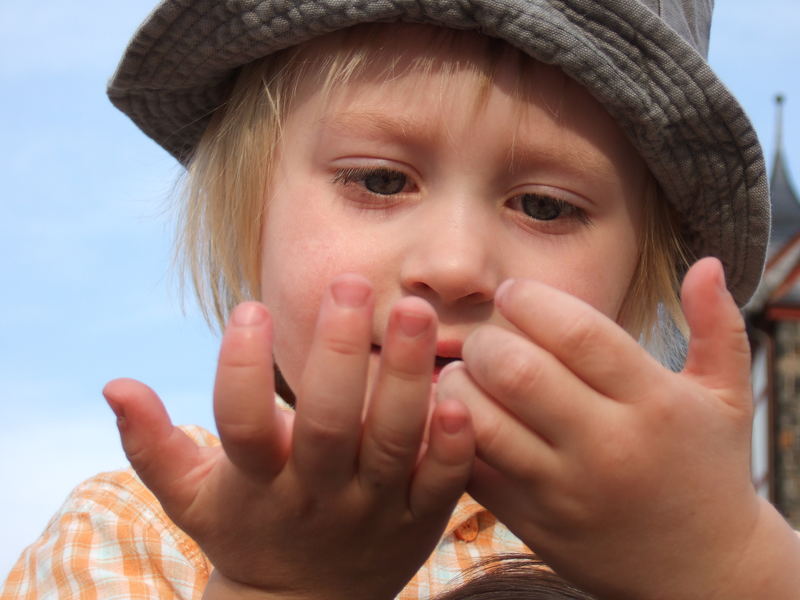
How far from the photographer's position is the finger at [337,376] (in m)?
1.17

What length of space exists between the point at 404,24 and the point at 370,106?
0.17m

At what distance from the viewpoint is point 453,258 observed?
67.7 inches

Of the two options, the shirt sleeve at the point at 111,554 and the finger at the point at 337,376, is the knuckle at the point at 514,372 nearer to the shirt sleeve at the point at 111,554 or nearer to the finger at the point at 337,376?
the finger at the point at 337,376

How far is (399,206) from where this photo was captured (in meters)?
1.86

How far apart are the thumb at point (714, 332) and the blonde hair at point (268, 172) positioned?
708mm

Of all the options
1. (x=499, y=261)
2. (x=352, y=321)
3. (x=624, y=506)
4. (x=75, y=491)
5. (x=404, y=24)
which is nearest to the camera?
(x=352, y=321)

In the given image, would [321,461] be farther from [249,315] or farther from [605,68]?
[605,68]

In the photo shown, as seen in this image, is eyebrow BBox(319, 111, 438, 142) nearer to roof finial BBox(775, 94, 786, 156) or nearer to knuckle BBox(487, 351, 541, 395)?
knuckle BBox(487, 351, 541, 395)

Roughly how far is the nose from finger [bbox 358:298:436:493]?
0.52 m

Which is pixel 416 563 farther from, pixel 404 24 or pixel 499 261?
pixel 404 24

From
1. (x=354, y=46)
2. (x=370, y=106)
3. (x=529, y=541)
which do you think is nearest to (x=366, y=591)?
(x=529, y=541)

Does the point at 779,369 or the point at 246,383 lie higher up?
the point at 779,369

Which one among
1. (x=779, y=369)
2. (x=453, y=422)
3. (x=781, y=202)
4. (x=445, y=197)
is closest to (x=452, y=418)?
(x=453, y=422)

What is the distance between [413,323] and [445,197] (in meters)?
0.69
